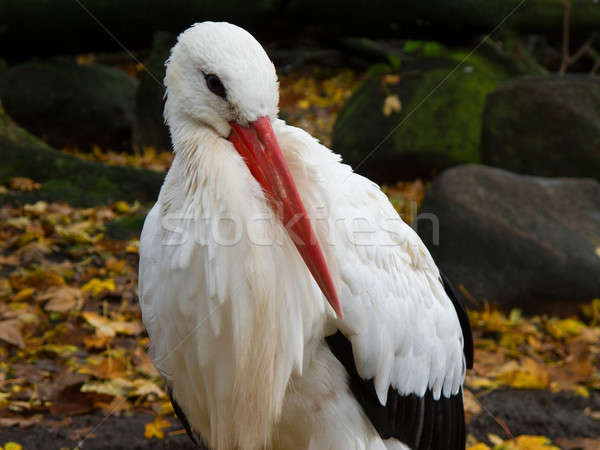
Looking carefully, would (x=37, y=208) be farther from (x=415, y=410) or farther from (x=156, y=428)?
(x=415, y=410)

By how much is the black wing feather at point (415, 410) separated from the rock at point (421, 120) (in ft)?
13.8

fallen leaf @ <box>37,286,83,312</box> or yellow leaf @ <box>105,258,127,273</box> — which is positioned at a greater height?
fallen leaf @ <box>37,286,83,312</box>

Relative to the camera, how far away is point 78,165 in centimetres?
533

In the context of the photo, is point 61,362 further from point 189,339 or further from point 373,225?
point 373,225

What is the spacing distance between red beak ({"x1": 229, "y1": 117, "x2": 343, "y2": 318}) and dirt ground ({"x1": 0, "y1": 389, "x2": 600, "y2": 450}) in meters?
1.38

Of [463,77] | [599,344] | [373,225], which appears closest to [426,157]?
[463,77]

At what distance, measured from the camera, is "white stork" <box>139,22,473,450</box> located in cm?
192

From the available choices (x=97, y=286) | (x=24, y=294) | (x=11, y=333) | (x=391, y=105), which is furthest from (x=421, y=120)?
(x=11, y=333)

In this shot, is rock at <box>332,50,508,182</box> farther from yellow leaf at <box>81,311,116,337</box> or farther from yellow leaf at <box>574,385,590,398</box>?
yellow leaf at <box>81,311,116,337</box>

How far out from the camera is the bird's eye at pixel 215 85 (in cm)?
195

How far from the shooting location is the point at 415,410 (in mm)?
2492

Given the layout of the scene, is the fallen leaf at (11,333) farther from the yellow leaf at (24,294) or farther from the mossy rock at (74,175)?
the mossy rock at (74,175)

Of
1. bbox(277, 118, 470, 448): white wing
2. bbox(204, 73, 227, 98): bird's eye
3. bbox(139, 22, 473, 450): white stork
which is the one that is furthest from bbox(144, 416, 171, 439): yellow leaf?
bbox(204, 73, 227, 98): bird's eye

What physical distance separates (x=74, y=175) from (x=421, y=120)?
3.16 m
